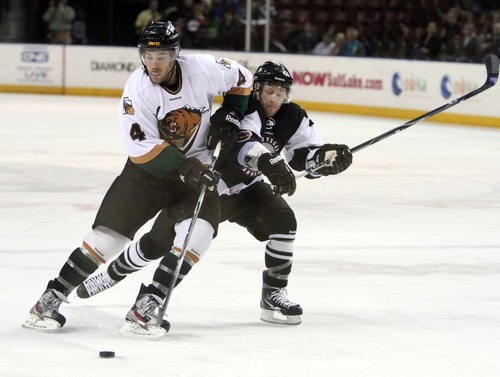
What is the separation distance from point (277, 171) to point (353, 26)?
1395 centimetres

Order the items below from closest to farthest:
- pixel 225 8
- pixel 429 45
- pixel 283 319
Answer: pixel 283 319 → pixel 429 45 → pixel 225 8

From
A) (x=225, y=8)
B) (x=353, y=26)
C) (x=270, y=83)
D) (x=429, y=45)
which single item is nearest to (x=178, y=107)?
(x=270, y=83)

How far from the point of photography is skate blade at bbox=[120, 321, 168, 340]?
4.25 m

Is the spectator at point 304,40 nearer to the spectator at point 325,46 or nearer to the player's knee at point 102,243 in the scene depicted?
the spectator at point 325,46

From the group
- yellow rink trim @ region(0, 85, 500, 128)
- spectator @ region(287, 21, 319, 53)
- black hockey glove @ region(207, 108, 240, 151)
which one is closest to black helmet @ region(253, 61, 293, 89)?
black hockey glove @ region(207, 108, 240, 151)

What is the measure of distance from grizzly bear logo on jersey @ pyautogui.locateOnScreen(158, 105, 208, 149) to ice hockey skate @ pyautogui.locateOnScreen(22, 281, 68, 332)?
29.0 inches

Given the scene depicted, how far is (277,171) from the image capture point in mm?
4453

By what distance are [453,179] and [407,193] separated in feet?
3.52

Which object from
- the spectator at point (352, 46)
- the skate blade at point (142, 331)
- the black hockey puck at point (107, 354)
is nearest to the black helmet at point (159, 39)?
the skate blade at point (142, 331)

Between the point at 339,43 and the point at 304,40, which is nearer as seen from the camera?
the point at 339,43

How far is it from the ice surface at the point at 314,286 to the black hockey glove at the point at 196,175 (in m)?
0.56

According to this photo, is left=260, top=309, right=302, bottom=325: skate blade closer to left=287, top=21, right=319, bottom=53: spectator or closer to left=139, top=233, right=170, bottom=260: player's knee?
left=139, top=233, right=170, bottom=260: player's knee

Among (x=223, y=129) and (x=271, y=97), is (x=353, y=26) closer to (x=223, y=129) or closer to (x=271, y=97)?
(x=271, y=97)

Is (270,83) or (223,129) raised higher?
(270,83)
